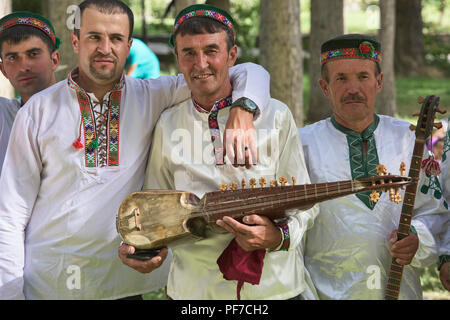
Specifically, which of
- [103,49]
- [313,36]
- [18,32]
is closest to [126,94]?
[103,49]

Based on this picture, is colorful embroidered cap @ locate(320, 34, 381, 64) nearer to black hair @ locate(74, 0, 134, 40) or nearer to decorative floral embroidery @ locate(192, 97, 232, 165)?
decorative floral embroidery @ locate(192, 97, 232, 165)

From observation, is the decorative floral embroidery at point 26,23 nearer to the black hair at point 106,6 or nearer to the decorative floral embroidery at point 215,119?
the black hair at point 106,6

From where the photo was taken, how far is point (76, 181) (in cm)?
309

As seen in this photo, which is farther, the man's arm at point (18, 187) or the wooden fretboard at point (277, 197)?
the man's arm at point (18, 187)

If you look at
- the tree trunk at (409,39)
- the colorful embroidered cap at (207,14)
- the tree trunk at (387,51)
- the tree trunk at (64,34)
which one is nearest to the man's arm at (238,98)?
the colorful embroidered cap at (207,14)

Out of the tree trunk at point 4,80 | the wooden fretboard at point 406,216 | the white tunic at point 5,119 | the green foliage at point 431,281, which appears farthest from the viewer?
the green foliage at point 431,281

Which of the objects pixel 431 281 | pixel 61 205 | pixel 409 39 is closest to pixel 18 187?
pixel 61 205

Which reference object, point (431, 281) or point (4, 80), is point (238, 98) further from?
point (431, 281)

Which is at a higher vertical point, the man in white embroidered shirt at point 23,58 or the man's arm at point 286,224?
the man in white embroidered shirt at point 23,58

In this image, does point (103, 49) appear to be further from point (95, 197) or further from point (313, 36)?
point (313, 36)

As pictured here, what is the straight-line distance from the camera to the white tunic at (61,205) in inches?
121

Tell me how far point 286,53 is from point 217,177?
4253 millimetres

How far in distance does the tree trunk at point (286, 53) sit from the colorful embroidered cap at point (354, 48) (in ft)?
11.6
